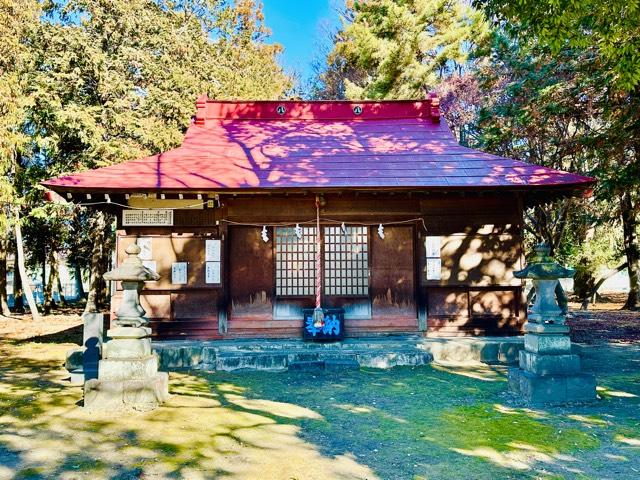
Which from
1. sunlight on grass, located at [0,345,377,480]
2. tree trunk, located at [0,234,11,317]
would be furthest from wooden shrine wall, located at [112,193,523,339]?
tree trunk, located at [0,234,11,317]

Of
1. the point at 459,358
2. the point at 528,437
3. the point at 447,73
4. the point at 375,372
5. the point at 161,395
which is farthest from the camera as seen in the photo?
the point at 447,73

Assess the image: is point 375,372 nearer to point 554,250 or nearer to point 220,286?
point 220,286

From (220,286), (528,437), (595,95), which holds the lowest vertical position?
(528,437)

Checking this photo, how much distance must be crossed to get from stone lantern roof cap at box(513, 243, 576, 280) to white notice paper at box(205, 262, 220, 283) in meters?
5.81

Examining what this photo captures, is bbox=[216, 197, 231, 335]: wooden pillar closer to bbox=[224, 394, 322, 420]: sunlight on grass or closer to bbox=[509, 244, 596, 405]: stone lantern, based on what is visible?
bbox=[224, 394, 322, 420]: sunlight on grass

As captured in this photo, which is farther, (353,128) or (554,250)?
(554,250)

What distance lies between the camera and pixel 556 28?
6.70m

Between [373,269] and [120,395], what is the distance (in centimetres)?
573

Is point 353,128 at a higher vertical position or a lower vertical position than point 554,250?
higher

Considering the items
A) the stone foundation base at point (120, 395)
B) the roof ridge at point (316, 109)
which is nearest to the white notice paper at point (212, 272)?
the stone foundation base at point (120, 395)

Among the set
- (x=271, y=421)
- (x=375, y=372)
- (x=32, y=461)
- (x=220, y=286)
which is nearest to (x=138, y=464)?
(x=32, y=461)

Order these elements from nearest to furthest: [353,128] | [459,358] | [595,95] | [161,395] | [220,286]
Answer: [161,395] < [459,358] < [220,286] < [595,95] < [353,128]

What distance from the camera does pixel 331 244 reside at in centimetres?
1039

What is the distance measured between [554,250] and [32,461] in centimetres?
1819
